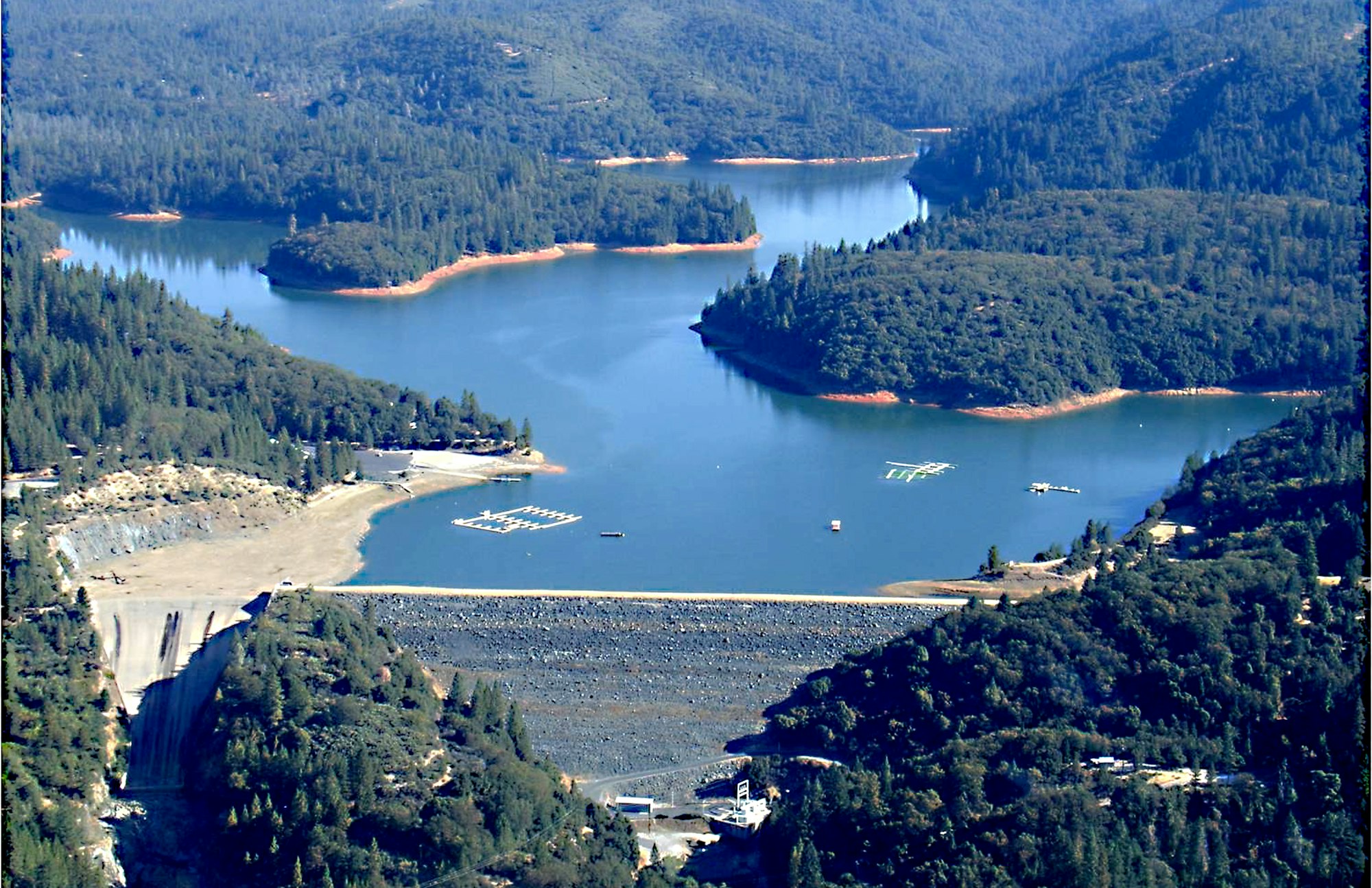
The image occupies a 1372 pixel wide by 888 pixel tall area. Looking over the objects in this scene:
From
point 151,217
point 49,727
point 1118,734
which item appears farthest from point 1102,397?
point 151,217

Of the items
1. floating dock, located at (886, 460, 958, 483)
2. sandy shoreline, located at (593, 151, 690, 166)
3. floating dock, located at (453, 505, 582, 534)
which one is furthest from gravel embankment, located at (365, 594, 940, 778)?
sandy shoreline, located at (593, 151, 690, 166)

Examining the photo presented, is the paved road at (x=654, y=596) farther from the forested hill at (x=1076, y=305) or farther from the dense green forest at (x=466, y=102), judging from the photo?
the dense green forest at (x=466, y=102)

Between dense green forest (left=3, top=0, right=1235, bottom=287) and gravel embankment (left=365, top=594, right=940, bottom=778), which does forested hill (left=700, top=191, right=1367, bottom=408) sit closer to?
dense green forest (left=3, top=0, right=1235, bottom=287)

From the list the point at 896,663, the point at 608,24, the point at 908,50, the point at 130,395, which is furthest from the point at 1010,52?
the point at 896,663

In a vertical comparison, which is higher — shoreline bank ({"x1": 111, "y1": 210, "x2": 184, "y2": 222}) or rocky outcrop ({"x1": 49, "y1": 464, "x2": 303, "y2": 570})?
shoreline bank ({"x1": 111, "y1": 210, "x2": 184, "y2": 222})

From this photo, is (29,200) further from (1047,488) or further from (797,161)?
(1047,488)

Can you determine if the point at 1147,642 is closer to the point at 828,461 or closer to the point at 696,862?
the point at 696,862
